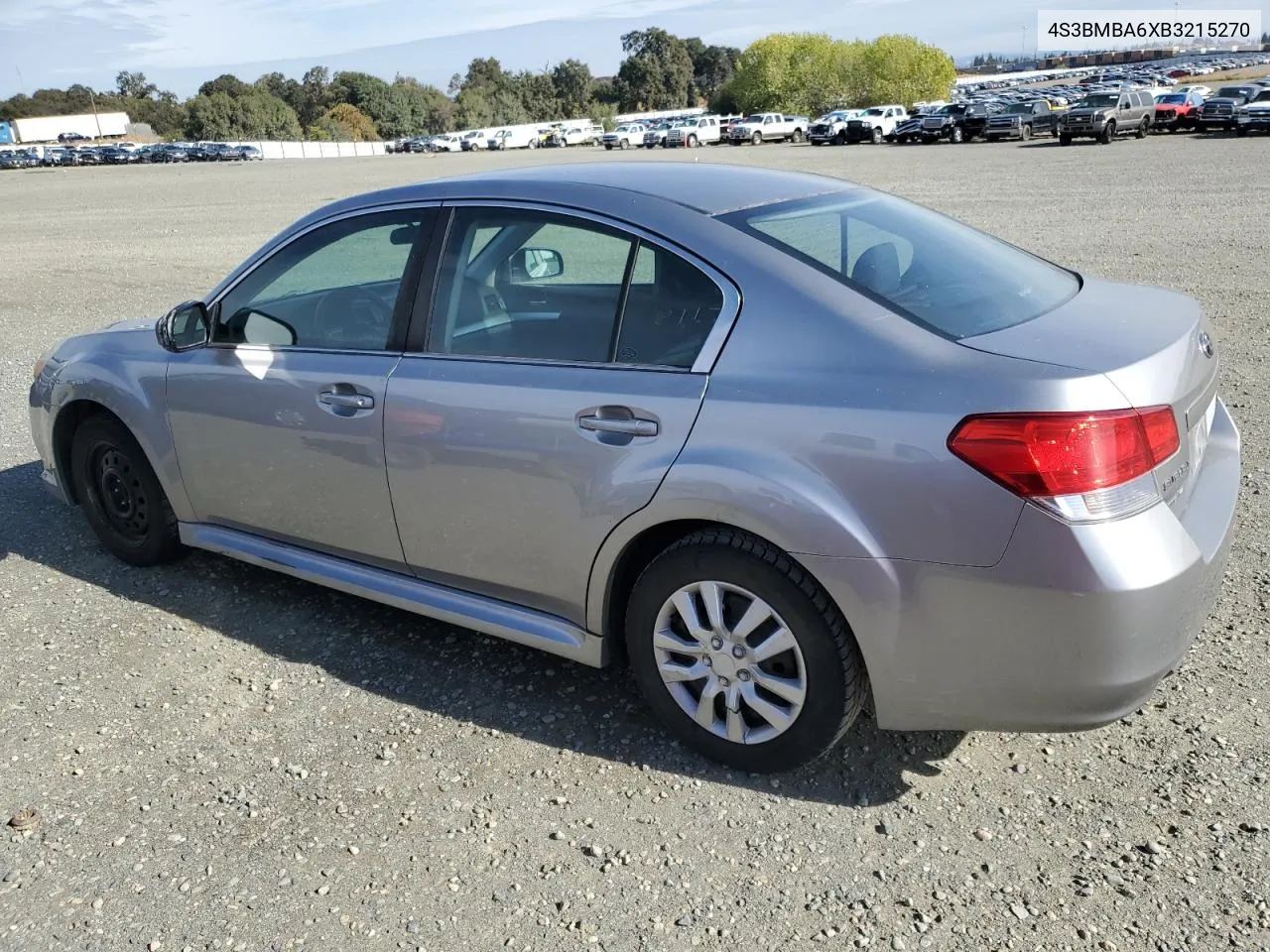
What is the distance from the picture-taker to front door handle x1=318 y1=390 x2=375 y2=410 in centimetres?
364

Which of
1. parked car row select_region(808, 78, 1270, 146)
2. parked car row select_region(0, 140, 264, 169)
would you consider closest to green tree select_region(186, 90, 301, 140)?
parked car row select_region(0, 140, 264, 169)

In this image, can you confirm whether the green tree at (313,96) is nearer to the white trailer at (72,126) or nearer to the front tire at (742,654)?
the white trailer at (72,126)

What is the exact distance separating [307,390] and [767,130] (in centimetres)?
6323

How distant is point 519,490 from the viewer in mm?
3316

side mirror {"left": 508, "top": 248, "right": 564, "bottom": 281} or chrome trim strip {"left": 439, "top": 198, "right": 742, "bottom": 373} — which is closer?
chrome trim strip {"left": 439, "top": 198, "right": 742, "bottom": 373}

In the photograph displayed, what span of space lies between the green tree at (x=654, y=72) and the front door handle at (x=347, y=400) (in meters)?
158

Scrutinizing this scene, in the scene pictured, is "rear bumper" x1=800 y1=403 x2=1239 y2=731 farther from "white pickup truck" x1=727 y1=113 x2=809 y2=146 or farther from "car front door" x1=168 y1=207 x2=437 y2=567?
"white pickup truck" x1=727 y1=113 x2=809 y2=146

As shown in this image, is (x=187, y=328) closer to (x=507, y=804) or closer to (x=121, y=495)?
(x=121, y=495)

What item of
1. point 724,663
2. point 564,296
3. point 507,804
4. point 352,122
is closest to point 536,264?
point 564,296

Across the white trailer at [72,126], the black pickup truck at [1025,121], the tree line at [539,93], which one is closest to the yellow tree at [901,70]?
the tree line at [539,93]

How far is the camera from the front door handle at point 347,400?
3645 millimetres

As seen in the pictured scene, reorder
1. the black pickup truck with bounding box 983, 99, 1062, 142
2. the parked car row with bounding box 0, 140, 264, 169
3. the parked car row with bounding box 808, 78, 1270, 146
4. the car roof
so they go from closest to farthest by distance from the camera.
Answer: the car roof → the parked car row with bounding box 808, 78, 1270, 146 → the black pickup truck with bounding box 983, 99, 1062, 142 → the parked car row with bounding box 0, 140, 264, 169

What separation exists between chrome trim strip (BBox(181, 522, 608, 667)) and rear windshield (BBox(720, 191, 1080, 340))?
136 cm

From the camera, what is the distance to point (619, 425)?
3.07 meters
